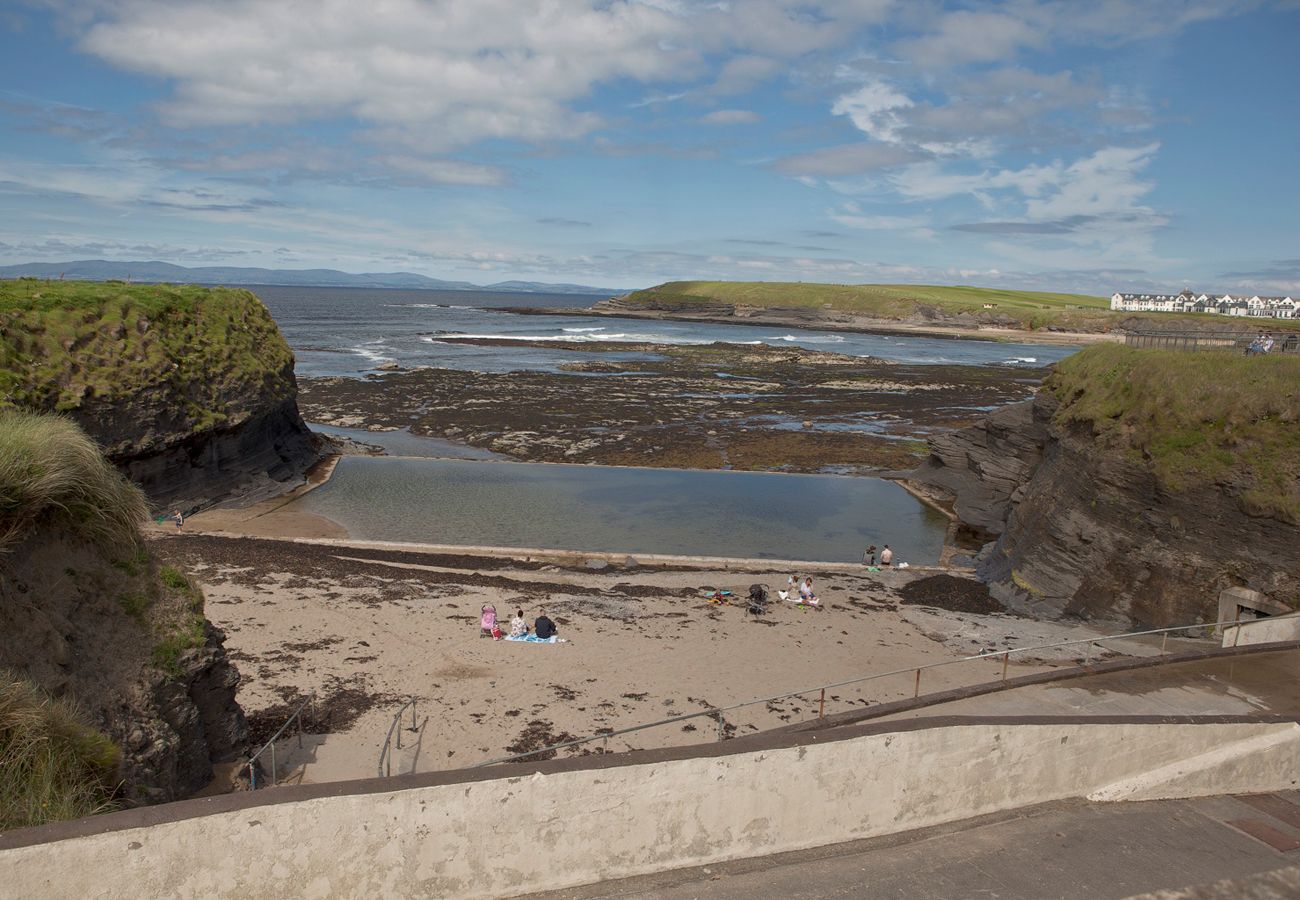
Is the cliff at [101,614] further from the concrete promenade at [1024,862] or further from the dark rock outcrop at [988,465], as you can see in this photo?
the dark rock outcrop at [988,465]

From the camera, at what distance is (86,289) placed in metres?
29.1

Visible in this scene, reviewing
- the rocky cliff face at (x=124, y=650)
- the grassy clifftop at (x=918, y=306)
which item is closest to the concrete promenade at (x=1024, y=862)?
the rocky cliff face at (x=124, y=650)

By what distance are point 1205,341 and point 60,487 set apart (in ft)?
98.7

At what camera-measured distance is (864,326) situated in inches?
6521

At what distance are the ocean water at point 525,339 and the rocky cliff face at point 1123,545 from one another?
5512 cm

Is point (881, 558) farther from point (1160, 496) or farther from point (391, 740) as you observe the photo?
point (391, 740)

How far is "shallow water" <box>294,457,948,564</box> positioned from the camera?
2736 cm

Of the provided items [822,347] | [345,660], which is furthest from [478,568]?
[822,347]

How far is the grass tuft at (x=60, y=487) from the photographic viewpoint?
25.3 feet

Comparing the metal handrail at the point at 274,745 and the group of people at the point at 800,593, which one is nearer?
the metal handrail at the point at 274,745

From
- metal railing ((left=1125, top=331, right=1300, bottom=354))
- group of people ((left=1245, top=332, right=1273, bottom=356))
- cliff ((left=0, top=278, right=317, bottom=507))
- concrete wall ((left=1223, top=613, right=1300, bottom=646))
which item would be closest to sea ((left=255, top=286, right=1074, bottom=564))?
cliff ((left=0, top=278, right=317, bottom=507))

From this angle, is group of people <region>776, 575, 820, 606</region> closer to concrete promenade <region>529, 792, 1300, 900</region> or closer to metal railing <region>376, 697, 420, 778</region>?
metal railing <region>376, 697, 420, 778</region>

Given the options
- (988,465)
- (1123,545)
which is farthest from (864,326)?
(1123,545)

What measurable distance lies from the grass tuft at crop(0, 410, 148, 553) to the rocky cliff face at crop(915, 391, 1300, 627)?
20.1 meters
